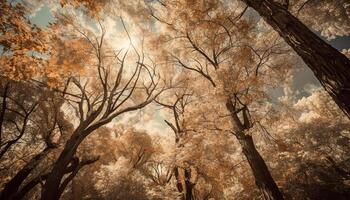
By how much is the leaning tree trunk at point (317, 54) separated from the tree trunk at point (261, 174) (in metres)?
4.84

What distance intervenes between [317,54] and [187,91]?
11.3m

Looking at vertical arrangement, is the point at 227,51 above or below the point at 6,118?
above

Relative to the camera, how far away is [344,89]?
2.18 meters

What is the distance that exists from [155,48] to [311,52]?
8000mm

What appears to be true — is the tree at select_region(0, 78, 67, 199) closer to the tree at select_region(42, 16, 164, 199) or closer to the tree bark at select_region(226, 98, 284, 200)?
the tree at select_region(42, 16, 164, 199)

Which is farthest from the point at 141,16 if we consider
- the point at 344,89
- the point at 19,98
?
the point at 344,89

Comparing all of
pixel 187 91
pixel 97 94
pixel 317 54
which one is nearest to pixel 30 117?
pixel 97 94

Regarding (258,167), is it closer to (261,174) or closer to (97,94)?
(261,174)

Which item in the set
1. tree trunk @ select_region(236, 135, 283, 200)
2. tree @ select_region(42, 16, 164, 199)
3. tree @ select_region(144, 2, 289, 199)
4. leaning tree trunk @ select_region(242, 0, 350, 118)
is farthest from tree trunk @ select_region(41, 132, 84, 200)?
leaning tree trunk @ select_region(242, 0, 350, 118)

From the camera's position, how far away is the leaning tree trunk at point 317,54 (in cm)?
224

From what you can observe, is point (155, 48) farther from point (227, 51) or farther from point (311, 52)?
point (311, 52)

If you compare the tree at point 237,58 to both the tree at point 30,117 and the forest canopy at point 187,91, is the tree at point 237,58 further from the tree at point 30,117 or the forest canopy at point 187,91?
the tree at point 30,117

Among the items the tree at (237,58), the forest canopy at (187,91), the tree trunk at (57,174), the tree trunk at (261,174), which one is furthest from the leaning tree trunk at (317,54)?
the tree trunk at (57,174)

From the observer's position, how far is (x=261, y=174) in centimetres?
659
